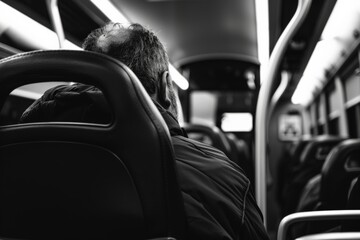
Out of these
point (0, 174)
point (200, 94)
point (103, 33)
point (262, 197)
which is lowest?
point (262, 197)

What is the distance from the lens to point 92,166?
83cm

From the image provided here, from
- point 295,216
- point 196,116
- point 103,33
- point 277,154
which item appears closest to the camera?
point 103,33

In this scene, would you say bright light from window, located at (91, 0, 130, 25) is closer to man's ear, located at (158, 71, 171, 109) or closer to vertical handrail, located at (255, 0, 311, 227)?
vertical handrail, located at (255, 0, 311, 227)

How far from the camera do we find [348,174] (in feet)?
6.60

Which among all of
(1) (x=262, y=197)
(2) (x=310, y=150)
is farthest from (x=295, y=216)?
(2) (x=310, y=150)

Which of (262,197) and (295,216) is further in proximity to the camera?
(262,197)

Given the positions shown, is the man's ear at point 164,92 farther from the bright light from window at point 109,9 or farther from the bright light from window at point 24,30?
the bright light from window at point 109,9

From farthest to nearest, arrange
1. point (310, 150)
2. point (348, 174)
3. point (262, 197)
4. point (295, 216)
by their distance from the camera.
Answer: point (310, 150) < point (262, 197) < point (348, 174) < point (295, 216)

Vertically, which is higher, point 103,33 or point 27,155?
point 103,33

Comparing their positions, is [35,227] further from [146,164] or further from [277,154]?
[277,154]

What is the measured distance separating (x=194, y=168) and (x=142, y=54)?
0.36m

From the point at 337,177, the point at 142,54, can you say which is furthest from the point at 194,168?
the point at 337,177

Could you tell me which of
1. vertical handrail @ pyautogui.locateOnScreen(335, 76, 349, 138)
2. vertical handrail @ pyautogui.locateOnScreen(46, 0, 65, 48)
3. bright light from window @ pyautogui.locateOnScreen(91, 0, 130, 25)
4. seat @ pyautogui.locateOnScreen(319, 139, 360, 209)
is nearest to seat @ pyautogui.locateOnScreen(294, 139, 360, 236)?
seat @ pyautogui.locateOnScreen(319, 139, 360, 209)

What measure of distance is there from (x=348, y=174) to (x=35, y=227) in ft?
5.19
